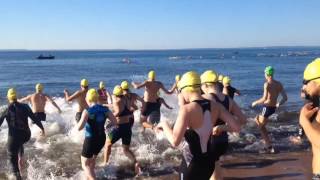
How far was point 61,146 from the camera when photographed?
11383 mm

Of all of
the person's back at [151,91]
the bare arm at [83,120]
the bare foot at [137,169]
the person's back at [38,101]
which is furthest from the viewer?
the person's back at [38,101]

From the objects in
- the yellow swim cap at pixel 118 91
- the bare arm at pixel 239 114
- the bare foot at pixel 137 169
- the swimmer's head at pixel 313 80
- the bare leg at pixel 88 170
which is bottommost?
the bare foot at pixel 137 169

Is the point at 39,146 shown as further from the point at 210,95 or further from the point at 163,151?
the point at 210,95

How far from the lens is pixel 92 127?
282 inches

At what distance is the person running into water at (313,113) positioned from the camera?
3.36m

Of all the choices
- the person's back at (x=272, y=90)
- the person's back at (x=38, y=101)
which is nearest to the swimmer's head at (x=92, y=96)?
the person's back at (x=272, y=90)

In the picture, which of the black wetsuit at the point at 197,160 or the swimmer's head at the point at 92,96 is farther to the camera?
the swimmer's head at the point at 92,96

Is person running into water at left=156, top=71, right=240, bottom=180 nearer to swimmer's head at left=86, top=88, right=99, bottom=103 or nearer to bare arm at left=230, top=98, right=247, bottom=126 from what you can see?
bare arm at left=230, top=98, right=247, bottom=126

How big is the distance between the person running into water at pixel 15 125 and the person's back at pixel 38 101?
3587 mm

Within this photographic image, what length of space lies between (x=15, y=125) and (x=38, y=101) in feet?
12.7

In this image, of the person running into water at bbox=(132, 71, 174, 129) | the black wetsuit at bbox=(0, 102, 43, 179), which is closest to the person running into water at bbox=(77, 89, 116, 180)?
the black wetsuit at bbox=(0, 102, 43, 179)

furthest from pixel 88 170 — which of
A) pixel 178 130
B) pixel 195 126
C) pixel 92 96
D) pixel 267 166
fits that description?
pixel 267 166

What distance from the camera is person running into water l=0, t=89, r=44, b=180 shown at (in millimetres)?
7762

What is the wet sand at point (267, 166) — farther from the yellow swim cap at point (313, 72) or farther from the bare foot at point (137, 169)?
the yellow swim cap at point (313, 72)
